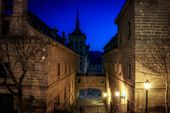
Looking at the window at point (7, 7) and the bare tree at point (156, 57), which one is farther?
the window at point (7, 7)

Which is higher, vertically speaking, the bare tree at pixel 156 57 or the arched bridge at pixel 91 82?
the bare tree at pixel 156 57

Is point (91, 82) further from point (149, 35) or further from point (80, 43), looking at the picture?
point (80, 43)

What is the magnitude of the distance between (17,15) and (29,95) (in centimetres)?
631

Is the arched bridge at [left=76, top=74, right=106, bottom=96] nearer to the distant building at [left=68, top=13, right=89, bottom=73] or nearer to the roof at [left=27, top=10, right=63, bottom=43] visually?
the roof at [left=27, top=10, right=63, bottom=43]

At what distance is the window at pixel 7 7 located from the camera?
57.8 feet

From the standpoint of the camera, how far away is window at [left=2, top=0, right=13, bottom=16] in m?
17.6

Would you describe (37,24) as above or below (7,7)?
below

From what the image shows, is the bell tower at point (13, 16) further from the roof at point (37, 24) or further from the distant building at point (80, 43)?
the distant building at point (80, 43)

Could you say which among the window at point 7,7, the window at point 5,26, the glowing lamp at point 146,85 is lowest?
the glowing lamp at point 146,85

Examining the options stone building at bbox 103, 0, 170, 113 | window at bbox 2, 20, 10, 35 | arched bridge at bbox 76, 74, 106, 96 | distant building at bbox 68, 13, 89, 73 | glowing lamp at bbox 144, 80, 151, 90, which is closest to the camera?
glowing lamp at bbox 144, 80, 151, 90

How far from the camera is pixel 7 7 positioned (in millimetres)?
17781

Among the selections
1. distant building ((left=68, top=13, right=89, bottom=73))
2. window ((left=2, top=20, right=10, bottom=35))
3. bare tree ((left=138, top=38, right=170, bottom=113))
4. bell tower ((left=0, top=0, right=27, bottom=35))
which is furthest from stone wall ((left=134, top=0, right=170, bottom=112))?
distant building ((left=68, top=13, right=89, bottom=73))

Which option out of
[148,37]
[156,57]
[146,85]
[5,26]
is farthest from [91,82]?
[146,85]

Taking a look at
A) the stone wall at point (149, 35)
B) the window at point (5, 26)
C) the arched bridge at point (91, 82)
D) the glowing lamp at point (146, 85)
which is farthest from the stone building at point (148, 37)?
the arched bridge at point (91, 82)
